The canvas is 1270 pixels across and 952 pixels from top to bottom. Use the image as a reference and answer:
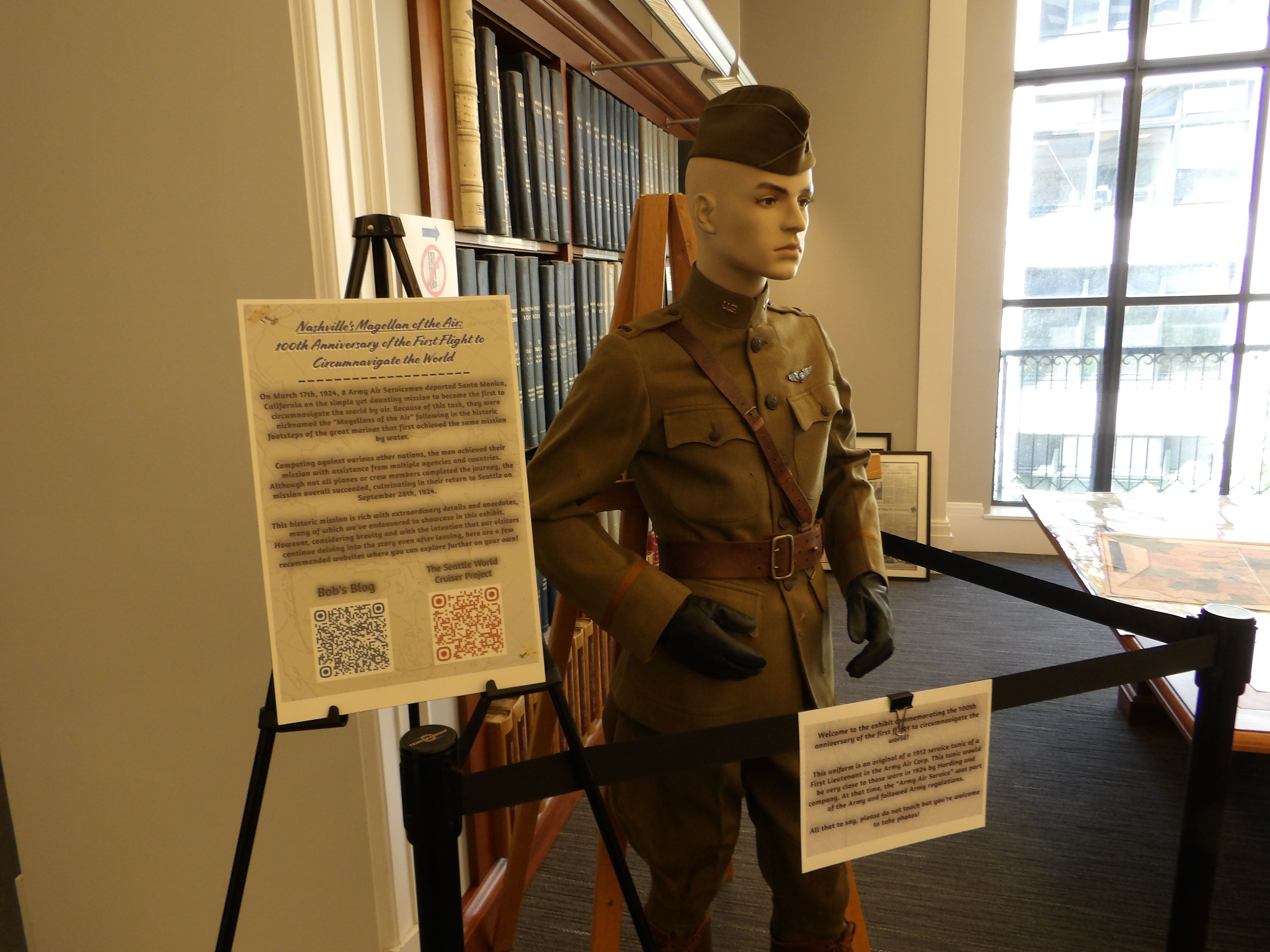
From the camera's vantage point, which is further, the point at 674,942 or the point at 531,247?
the point at 531,247

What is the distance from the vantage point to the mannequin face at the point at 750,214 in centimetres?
117

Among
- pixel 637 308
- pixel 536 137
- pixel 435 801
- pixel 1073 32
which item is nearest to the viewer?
pixel 435 801

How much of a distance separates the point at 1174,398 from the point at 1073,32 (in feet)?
6.47

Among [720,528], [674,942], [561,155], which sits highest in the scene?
[561,155]

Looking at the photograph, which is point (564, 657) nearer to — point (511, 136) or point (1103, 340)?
point (511, 136)

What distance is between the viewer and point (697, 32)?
6.07ft

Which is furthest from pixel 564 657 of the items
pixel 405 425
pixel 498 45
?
pixel 498 45

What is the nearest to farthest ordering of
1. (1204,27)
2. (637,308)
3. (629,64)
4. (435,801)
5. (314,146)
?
(435,801), (314,146), (637,308), (629,64), (1204,27)

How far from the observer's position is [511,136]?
1942 mm

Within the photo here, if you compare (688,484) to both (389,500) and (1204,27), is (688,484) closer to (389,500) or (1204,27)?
(389,500)

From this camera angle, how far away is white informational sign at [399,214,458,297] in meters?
1.48

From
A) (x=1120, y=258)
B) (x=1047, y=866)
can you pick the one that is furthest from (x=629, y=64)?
(x=1120, y=258)

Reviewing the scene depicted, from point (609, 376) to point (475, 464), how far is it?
41 cm

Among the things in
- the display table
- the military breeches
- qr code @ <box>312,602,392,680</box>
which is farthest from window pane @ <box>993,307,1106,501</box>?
qr code @ <box>312,602,392,680</box>
